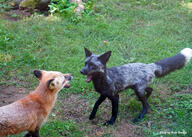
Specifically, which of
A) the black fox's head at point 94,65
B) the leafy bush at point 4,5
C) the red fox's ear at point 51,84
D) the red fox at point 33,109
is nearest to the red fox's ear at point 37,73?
the red fox at point 33,109

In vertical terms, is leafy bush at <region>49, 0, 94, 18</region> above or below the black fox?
below

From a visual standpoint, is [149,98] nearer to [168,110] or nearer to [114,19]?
[168,110]

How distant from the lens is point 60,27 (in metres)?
9.14

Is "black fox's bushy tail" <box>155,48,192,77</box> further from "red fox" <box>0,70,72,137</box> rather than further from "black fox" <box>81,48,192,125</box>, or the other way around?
"red fox" <box>0,70,72,137</box>

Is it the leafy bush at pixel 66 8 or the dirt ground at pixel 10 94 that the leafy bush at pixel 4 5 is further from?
the dirt ground at pixel 10 94

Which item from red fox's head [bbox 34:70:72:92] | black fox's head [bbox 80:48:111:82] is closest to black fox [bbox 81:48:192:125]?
black fox's head [bbox 80:48:111:82]

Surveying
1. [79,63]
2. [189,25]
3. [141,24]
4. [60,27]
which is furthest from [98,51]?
[189,25]

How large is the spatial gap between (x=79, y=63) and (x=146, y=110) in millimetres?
2619

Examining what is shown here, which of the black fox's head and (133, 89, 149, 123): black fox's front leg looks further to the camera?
(133, 89, 149, 123): black fox's front leg

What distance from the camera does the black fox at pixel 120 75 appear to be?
16.6 ft

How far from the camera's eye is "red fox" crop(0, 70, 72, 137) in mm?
4273

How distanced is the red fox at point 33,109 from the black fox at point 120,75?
22.5 inches

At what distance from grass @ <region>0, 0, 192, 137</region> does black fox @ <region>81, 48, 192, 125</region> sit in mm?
483

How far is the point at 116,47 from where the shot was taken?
8359mm
